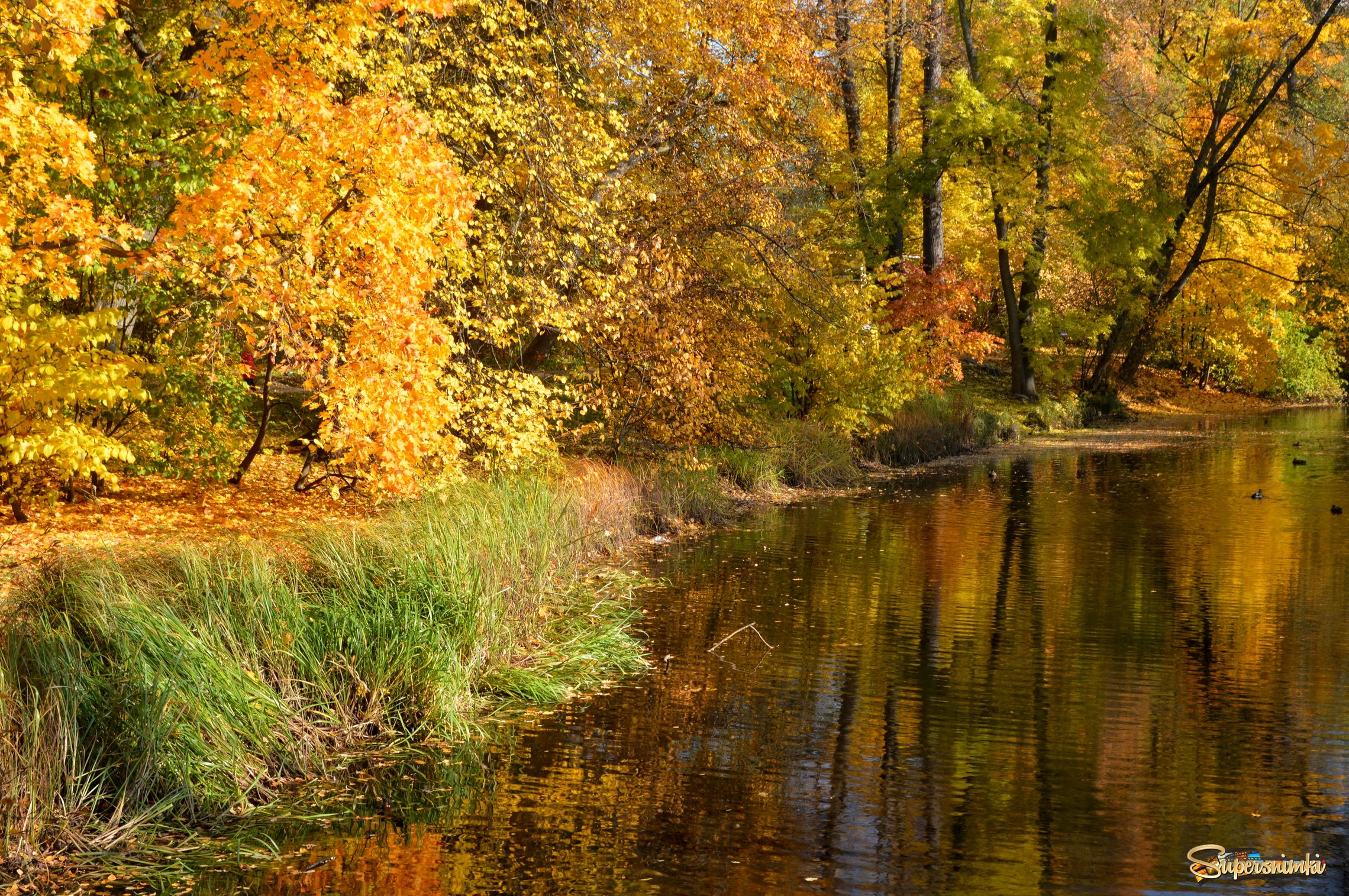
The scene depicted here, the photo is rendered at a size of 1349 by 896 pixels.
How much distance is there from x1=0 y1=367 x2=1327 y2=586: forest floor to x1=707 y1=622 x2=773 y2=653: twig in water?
9.99 feet

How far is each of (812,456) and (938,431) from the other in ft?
16.7

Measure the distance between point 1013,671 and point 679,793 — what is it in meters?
3.51

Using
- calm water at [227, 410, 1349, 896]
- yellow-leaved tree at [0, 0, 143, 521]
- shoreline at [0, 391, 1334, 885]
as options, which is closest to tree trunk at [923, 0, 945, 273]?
shoreline at [0, 391, 1334, 885]

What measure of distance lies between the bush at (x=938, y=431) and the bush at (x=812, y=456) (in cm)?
200

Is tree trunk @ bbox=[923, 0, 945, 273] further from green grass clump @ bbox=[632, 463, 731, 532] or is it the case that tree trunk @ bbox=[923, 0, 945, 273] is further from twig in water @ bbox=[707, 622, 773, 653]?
twig in water @ bbox=[707, 622, 773, 653]

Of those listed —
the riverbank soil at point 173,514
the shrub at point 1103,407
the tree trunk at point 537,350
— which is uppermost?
the tree trunk at point 537,350

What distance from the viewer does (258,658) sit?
24.0ft

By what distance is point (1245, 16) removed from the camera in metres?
34.2

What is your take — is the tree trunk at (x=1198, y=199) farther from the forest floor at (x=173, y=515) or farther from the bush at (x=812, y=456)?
the forest floor at (x=173, y=515)

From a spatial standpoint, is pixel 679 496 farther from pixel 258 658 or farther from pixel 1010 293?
pixel 1010 293

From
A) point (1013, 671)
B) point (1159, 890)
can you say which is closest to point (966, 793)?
point (1159, 890)

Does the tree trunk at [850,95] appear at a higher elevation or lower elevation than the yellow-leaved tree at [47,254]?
higher

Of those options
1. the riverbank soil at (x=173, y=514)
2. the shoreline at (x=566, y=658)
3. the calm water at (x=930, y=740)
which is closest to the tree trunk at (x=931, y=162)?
the shoreline at (x=566, y=658)

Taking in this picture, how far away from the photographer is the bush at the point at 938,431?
23.4 m
